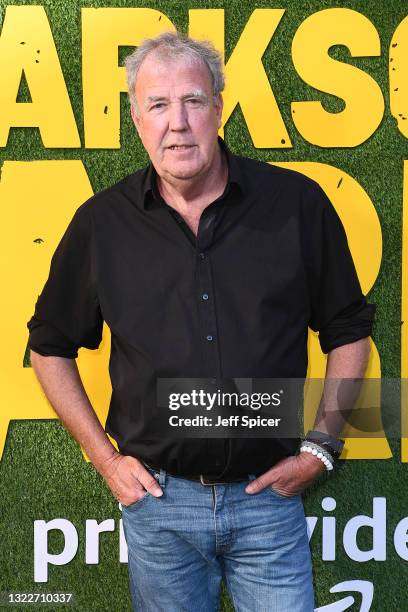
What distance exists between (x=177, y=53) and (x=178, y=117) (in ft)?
0.51

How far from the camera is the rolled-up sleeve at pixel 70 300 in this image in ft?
6.35

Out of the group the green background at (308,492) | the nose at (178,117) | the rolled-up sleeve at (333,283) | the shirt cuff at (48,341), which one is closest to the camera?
the nose at (178,117)

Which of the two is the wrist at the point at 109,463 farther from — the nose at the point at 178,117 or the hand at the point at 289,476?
the nose at the point at 178,117

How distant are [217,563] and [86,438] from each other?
43 cm

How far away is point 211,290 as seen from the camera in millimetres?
1783

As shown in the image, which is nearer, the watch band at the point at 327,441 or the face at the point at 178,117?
the face at the point at 178,117

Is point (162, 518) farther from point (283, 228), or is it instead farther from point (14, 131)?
point (14, 131)

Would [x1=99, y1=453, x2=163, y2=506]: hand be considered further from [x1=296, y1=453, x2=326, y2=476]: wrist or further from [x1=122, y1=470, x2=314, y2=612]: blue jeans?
[x1=296, y1=453, x2=326, y2=476]: wrist

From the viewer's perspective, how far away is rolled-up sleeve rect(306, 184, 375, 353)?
6.13ft

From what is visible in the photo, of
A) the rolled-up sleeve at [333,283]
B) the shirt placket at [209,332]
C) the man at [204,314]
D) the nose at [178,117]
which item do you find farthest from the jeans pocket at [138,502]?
the nose at [178,117]

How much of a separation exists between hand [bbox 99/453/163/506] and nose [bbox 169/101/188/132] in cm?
76

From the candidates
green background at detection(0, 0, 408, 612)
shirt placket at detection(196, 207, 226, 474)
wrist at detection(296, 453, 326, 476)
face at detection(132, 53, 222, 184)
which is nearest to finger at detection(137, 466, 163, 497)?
shirt placket at detection(196, 207, 226, 474)

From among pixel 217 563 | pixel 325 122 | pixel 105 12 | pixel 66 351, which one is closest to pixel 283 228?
pixel 66 351

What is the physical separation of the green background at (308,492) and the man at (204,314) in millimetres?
800
